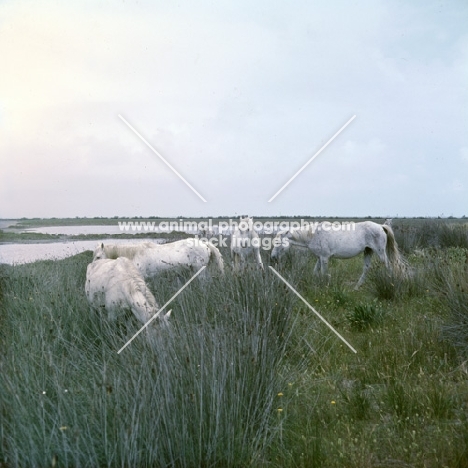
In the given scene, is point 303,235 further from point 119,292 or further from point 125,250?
point 119,292

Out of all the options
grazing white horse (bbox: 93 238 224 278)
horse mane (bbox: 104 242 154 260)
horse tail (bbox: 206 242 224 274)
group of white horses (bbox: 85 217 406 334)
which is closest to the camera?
group of white horses (bbox: 85 217 406 334)

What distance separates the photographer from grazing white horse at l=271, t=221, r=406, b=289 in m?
12.2

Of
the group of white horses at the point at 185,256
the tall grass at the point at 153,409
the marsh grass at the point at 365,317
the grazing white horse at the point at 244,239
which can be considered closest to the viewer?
the tall grass at the point at 153,409

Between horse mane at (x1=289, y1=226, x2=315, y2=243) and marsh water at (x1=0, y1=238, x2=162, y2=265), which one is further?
marsh water at (x1=0, y1=238, x2=162, y2=265)

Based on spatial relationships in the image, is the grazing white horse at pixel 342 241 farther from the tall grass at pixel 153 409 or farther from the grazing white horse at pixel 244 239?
the tall grass at pixel 153 409

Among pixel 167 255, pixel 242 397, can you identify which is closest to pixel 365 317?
pixel 242 397

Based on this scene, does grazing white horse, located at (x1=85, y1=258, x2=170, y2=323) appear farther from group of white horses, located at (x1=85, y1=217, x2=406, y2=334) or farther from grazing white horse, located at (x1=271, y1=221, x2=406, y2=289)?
grazing white horse, located at (x1=271, y1=221, x2=406, y2=289)

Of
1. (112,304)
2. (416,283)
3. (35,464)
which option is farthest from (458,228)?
(35,464)

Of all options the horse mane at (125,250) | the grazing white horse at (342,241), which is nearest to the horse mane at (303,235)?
the grazing white horse at (342,241)

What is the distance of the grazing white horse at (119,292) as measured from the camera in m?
5.49

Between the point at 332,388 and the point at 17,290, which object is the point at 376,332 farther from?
the point at 17,290

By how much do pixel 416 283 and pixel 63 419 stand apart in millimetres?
7718

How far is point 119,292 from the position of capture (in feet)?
19.5

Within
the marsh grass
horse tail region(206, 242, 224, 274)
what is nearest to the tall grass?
the marsh grass
